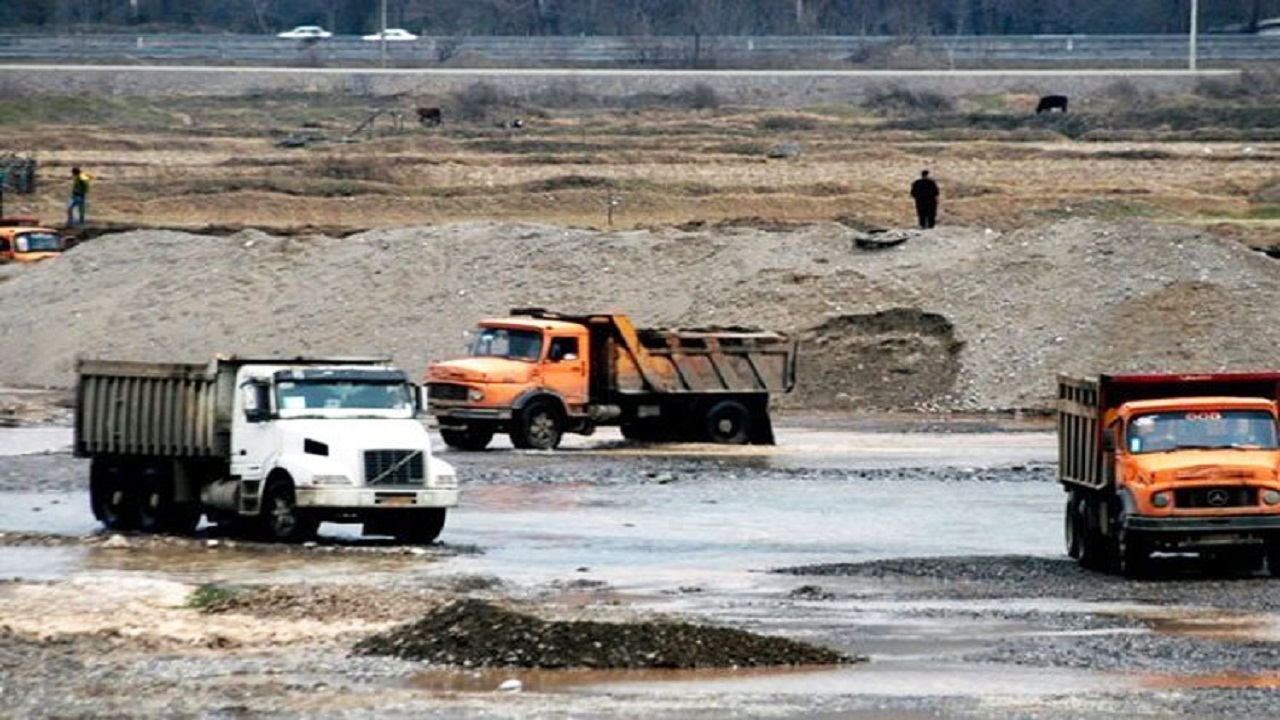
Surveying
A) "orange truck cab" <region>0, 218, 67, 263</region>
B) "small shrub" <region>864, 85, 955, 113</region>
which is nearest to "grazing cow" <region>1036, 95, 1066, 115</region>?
"small shrub" <region>864, 85, 955, 113</region>

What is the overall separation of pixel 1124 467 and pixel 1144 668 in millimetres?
6230

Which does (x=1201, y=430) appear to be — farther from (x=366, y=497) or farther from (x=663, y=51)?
(x=663, y=51)

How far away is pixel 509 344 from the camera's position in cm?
4491

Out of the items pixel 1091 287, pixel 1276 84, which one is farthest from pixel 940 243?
pixel 1276 84

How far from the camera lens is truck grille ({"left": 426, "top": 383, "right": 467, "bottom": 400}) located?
43969 mm

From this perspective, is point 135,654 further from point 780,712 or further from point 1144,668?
point 1144,668

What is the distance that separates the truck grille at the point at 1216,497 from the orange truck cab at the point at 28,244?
47512 mm

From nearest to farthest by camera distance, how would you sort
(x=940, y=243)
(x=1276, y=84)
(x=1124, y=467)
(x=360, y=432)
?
(x=1124, y=467) → (x=360, y=432) → (x=940, y=243) → (x=1276, y=84)

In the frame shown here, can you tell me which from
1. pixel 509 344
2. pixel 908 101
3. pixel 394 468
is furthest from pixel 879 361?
pixel 908 101

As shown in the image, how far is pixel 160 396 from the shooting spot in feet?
108

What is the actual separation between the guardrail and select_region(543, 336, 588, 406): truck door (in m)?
83.2

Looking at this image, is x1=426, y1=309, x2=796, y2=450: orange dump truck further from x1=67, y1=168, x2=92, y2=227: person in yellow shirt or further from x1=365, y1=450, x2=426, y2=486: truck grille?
x1=67, y1=168, x2=92, y2=227: person in yellow shirt

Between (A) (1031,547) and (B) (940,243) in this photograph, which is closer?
(A) (1031,547)

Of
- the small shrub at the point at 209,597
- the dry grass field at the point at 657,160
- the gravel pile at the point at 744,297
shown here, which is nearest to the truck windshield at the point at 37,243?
the gravel pile at the point at 744,297
